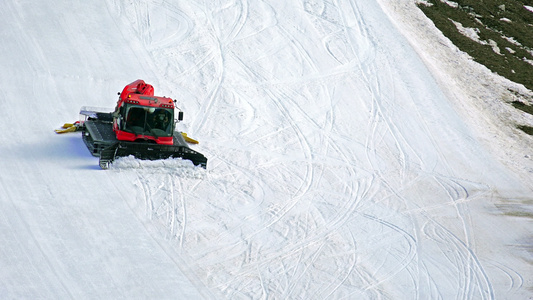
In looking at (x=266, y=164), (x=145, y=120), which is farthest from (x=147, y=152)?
(x=266, y=164)

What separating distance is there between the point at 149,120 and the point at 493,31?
1838 centimetres

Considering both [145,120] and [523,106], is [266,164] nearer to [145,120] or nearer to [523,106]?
[145,120]

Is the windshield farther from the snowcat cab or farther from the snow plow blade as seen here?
the snow plow blade

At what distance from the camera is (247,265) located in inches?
486

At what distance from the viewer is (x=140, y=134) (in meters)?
15.7

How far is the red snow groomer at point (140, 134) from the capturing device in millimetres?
15086

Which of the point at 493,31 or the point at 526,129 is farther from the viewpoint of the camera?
the point at 493,31

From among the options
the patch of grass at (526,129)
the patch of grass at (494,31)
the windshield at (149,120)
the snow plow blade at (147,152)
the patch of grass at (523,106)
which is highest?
the windshield at (149,120)

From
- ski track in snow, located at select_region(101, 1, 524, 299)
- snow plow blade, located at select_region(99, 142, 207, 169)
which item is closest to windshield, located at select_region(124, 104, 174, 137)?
snow plow blade, located at select_region(99, 142, 207, 169)

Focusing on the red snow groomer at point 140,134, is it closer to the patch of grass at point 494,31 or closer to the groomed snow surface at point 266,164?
the groomed snow surface at point 266,164

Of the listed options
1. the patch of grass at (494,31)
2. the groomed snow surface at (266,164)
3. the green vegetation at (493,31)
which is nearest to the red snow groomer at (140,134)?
the groomed snow surface at (266,164)

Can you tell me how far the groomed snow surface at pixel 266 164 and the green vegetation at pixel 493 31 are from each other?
102 cm

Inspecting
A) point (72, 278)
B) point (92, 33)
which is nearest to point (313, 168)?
point (72, 278)

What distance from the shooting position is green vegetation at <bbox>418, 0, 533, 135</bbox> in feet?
85.2
